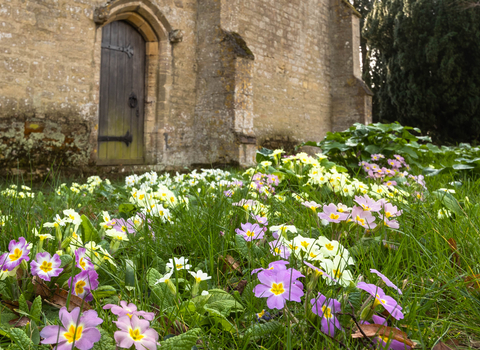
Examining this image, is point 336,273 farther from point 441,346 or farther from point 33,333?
point 33,333

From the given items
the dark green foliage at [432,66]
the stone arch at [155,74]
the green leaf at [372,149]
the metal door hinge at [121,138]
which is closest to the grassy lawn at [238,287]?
the green leaf at [372,149]

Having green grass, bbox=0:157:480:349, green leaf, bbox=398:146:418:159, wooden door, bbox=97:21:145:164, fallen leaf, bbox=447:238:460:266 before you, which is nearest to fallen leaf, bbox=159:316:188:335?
green grass, bbox=0:157:480:349

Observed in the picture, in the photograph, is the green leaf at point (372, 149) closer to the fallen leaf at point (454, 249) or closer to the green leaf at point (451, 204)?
the green leaf at point (451, 204)

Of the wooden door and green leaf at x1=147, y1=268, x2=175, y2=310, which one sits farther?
the wooden door

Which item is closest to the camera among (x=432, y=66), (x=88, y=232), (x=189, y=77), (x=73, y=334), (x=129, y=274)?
(x=73, y=334)

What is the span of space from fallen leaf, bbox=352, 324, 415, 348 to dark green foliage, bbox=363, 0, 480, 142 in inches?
621

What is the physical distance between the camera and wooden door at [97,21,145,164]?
6.78 meters

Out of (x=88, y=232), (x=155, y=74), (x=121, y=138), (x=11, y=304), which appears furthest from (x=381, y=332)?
(x=155, y=74)

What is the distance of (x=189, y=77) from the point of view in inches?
296

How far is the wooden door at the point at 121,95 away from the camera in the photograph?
267 inches

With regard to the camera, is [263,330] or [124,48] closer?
[263,330]

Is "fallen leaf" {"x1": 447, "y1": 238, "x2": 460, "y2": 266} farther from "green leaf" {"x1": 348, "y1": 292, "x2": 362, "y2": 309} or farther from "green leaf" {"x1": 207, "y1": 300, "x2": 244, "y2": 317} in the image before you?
"green leaf" {"x1": 207, "y1": 300, "x2": 244, "y2": 317}

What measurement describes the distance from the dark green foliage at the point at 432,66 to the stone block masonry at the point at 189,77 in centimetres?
558

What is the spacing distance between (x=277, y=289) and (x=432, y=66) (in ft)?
54.4
